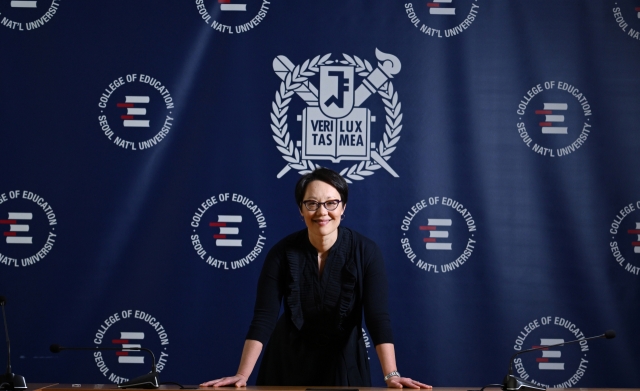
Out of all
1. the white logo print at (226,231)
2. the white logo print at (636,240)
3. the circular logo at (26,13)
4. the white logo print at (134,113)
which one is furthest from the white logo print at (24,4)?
the white logo print at (636,240)

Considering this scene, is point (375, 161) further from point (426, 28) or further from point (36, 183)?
point (36, 183)

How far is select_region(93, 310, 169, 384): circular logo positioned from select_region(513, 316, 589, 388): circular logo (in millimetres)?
1690

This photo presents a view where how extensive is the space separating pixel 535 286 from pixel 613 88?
1.03 metres

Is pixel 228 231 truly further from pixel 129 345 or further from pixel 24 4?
pixel 24 4

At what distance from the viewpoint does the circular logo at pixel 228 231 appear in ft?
10.3

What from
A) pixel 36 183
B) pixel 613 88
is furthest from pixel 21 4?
pixel 613 88

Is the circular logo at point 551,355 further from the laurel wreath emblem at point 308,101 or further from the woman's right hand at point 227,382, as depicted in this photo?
the woman's right hand at point 227,382

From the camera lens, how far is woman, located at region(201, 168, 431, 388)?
2396 mm

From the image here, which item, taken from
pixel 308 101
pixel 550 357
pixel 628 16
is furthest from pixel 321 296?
pixel 628 16

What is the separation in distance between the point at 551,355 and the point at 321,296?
1.31 metres

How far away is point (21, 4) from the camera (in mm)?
3254

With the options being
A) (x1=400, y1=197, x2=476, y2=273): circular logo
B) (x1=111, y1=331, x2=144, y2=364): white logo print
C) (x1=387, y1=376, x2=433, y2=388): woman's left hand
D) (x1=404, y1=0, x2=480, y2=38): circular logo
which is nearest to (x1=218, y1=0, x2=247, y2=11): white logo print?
(x1=404, y1=0, x2=480, y2=38): circular logo

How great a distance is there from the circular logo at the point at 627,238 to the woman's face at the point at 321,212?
150cm

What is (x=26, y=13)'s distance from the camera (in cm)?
325
